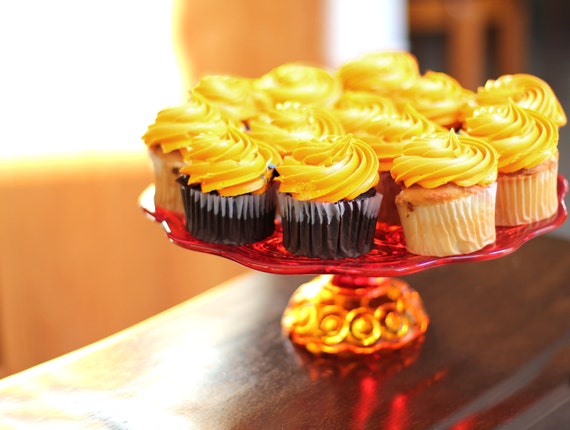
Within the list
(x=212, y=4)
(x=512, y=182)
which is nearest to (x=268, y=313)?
(x=512, y=182)

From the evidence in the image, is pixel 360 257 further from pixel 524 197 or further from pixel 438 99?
pixel 438 99

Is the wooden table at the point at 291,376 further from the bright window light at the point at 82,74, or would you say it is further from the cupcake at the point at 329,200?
the bright window light at the point at 82,74

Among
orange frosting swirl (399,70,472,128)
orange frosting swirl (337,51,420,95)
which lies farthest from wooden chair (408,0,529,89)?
orange frosting swirl (399,70,472,128)

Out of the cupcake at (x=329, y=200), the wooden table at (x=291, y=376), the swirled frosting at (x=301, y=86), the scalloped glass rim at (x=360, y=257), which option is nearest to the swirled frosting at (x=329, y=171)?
the cupcake at (x=329, y=200)

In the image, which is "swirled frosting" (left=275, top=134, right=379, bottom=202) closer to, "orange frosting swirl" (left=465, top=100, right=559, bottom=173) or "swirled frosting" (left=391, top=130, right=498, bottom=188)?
"swirled frosting" (left=391, top=130, right=498, bottom=188)

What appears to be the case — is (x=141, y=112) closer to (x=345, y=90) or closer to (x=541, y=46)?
(x=345, y=90)
